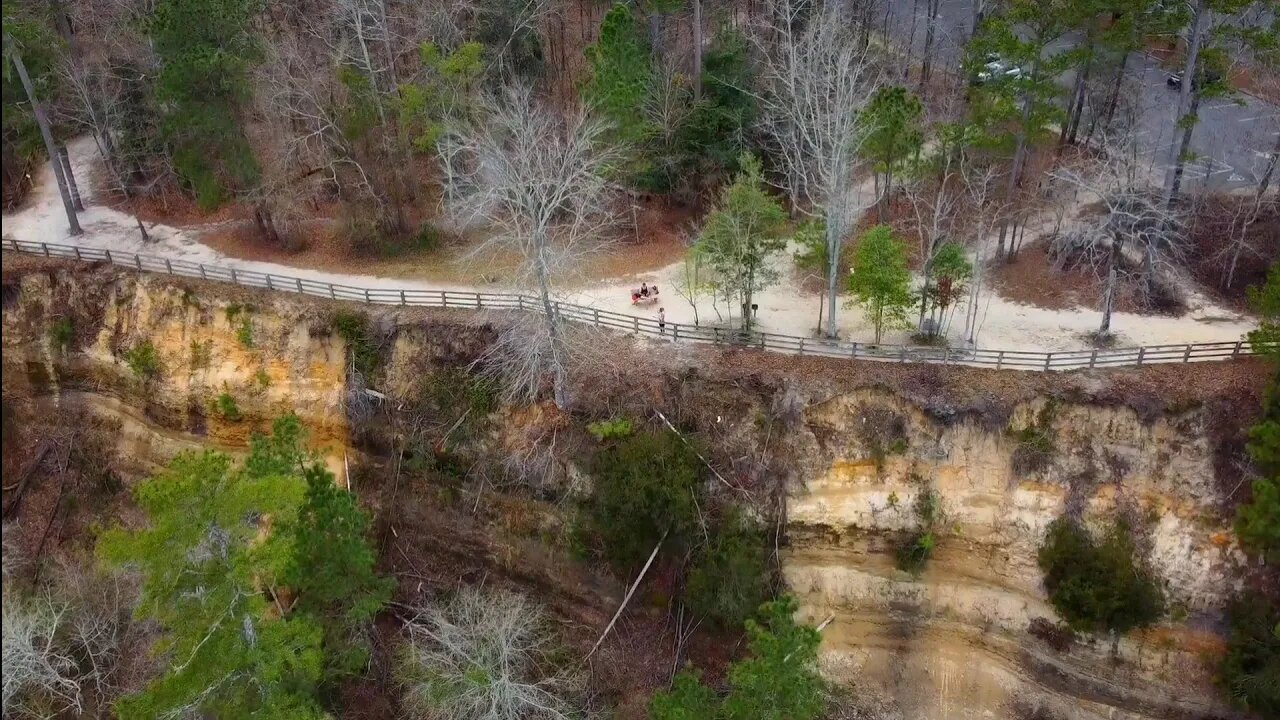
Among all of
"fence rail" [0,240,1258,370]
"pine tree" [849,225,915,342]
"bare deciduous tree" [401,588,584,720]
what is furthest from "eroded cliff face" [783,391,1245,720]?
"bare deciduous tree" [401,588,584,720]

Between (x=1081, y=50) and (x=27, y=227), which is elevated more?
(x=1081, y=50)

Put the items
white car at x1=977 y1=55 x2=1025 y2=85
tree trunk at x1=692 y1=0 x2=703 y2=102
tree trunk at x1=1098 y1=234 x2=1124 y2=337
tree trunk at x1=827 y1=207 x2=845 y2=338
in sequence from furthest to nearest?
tree trunk at x1=692 y1=0 x2=703 y2=102 → white car at x1=977 y1=55 x2=1025 y2=85 → tree trunk at x1=1098 y1=234 x2=1124 y2=337 → tree trunk at x1=827 y1=207 x2=845 y2=338

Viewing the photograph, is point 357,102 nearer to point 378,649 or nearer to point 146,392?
point 146,392

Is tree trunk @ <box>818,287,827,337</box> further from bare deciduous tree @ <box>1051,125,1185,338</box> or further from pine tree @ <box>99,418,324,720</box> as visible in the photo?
pine tree @ <box>99,418,324,720</box>

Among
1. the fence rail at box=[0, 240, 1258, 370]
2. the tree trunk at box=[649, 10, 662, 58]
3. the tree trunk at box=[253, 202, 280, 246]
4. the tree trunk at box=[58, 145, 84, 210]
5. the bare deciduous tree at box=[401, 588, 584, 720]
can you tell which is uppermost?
the tree trunk at box=[649, 10, 662, 58]

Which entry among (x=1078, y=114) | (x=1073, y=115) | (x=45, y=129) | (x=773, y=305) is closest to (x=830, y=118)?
(x=773, y=305)

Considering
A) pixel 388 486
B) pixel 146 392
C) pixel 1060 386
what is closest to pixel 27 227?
pixel 146 392

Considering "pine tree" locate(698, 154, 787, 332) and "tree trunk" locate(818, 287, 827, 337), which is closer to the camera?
"pine tree" locate(698, 154, 787, 332)
